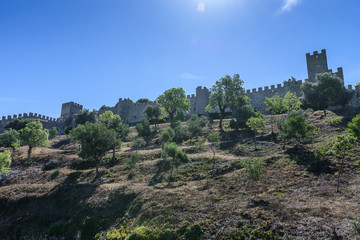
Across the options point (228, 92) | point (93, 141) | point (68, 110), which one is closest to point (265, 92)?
point (228, 92)

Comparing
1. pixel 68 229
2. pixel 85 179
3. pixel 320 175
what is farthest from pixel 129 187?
pixel 320 175

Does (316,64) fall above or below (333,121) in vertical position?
above

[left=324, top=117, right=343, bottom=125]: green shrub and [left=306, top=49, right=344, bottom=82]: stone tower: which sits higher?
[left=306, top=49, right=344, bottom=82]: stone tower

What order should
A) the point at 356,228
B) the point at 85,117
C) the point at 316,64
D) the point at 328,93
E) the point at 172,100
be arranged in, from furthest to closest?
1. the point at 316,64
2. the point at 85,117
3. the point at 172,100
4. the point at 328,93
5. the point at 356,228

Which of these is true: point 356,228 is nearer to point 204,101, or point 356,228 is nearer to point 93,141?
point 93,141

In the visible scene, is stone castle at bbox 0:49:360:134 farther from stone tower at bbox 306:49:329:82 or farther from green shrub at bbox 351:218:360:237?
green shrub at bbox 351:218:360:237

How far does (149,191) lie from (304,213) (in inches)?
499

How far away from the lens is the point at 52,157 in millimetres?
36594

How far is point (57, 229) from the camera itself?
19.4 meters

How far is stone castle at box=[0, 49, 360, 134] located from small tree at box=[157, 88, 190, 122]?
1496 centimetres

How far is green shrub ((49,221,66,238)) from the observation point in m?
19.2

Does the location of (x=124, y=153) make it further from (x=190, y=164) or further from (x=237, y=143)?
(x=237, y=143)

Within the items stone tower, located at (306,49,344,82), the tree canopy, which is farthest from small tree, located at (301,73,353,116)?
the tree canopy

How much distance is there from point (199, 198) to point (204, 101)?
53.7 meters
